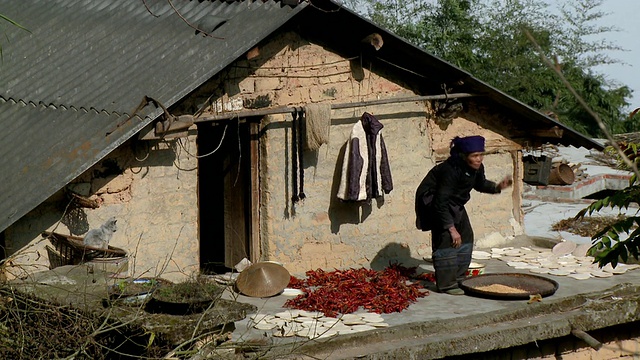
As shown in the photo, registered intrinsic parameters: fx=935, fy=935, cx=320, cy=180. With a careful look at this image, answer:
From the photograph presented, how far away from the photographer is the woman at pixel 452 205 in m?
10.5

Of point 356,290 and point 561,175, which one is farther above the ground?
point 561,175

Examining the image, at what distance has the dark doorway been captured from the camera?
11688 mm

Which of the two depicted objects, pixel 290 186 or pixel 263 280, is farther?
pixel 290 186

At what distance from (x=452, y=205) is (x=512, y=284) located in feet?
3.91

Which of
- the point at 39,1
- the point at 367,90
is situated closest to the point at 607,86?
the point at 367,90

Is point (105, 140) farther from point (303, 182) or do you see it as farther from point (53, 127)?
point (303, 182)

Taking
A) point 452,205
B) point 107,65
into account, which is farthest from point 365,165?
point 107,65

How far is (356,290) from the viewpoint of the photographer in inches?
417

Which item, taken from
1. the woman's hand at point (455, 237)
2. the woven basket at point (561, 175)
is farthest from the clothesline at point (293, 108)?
the woven basket at point (561, 175)

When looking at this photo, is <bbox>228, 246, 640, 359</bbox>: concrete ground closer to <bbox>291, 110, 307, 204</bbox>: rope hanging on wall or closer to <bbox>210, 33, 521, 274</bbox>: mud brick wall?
<bbox>210, 33, 521, 274</bbox>: mud brick wall

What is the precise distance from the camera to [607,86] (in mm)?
27688

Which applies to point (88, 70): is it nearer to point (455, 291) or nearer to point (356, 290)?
point (356, 290)

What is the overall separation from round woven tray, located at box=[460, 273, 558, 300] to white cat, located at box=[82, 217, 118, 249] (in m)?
4.00

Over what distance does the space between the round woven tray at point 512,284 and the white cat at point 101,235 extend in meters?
4.00
